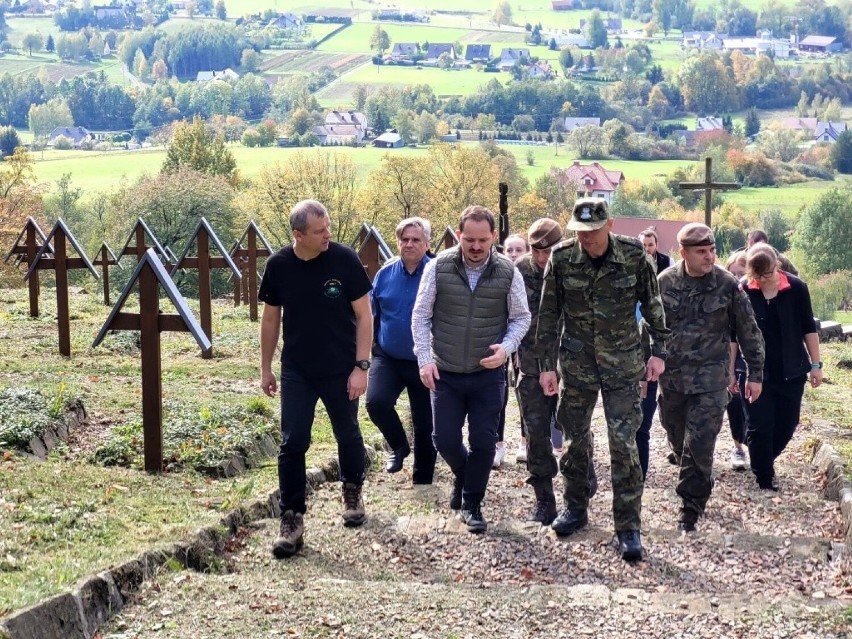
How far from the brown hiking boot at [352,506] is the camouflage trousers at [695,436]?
198 centimetres

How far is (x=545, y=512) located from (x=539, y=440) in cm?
43

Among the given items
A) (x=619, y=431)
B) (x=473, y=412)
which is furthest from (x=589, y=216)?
(x=473, y=412)

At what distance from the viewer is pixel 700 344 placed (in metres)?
7.61

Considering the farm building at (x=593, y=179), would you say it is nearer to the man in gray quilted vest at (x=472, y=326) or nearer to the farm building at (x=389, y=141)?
the farm building at (x=389, y=141)

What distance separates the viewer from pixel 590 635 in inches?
204

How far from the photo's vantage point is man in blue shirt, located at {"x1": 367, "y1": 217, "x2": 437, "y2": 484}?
8461mm

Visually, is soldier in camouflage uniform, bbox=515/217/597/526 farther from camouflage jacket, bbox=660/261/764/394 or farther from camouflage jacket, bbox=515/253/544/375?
camouflage jacket, bbox=660/261/764/394

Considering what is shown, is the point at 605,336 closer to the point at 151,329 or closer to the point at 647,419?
the point at 647,419

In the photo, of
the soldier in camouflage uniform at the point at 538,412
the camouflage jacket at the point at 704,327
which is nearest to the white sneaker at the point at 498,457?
Answer: the soldier in camouflage uniform at the point at 538,412

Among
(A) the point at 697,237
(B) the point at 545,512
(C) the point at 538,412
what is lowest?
(B) the point at 545,512

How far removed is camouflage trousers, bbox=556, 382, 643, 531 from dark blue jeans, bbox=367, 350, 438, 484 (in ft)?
5.53

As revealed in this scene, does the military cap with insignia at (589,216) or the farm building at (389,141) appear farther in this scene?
the farm building at (389,141)

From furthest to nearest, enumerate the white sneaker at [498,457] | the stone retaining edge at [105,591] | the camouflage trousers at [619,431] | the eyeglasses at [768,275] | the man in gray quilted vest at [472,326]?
the white sneaker at [498,457]
the eyeglasses at [768,275]
the man in gray quilted vest at [472,326]
the camouflage trousers at [619,431]
the stone retaining edge at [105,591]

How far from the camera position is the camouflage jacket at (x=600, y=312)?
666 centimetres
